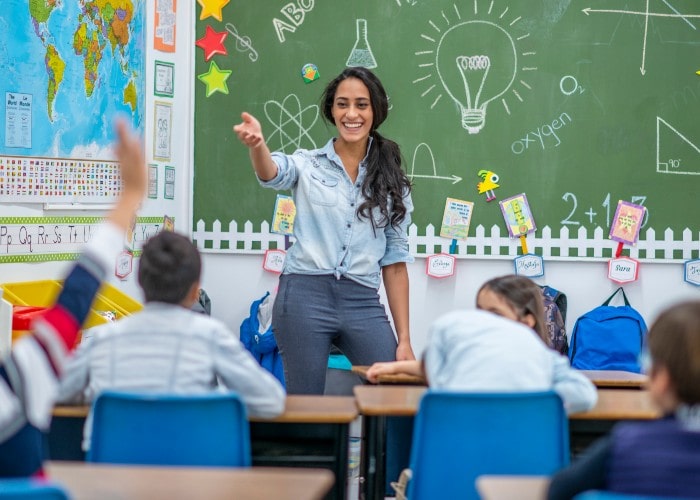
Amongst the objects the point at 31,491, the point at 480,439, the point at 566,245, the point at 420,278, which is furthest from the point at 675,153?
the point at 31,491

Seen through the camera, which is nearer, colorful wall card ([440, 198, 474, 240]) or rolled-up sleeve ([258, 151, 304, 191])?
rolled-up sleeve ([258, 151, 304, 191])

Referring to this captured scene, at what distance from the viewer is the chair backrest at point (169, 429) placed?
204cm

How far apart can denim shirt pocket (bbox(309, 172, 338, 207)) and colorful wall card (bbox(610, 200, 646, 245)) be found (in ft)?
7.68

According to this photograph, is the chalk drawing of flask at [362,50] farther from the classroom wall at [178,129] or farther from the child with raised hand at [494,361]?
the child with raised hand at [494,361]

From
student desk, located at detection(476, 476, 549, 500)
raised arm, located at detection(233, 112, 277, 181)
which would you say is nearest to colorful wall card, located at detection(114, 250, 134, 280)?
raised arm, located at detection(233, 112, 277, 181)

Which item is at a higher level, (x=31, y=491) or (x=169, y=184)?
(x=169, y=184)

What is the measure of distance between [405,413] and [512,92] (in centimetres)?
313

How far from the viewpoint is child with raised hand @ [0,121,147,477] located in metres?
1.61

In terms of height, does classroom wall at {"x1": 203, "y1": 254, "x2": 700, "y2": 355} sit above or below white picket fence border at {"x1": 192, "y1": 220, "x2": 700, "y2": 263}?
below

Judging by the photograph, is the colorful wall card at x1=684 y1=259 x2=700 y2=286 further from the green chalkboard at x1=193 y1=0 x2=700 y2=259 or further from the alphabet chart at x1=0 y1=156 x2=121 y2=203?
the alphabet chart at x1=0 y1=156 x2=121 y2=203

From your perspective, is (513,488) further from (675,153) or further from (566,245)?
(675,153)

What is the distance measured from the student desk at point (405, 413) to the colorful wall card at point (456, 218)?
2301 mm

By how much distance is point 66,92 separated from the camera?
4.13m

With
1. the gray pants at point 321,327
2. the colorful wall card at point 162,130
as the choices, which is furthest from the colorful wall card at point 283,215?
the gray pants at point 321,327
